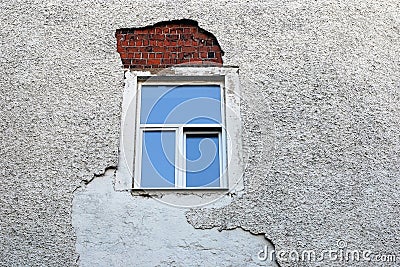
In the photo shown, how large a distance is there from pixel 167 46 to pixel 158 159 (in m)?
1.16

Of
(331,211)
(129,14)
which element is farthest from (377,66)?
(129,14)

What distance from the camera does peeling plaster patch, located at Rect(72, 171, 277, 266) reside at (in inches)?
182

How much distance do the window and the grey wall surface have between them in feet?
0.42

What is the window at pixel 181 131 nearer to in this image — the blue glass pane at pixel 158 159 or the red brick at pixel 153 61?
the blue glass pane at pixel 158 159

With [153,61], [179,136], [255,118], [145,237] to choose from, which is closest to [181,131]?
[179,136]

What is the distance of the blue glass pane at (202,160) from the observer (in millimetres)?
5066

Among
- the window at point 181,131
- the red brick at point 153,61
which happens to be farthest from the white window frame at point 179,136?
the red brick at point 153,61

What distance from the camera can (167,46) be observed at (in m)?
5.66

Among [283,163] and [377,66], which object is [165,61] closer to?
[283,163]

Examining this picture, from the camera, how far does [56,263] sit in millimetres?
4594

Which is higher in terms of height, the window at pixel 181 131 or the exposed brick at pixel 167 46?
the exposed brick at pixel 167 46

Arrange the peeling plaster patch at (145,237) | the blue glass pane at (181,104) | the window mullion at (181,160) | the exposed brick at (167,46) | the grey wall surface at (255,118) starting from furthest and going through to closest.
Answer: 1. the exposed brick at (167,46)
2. the blue glass pane at (181,104)
3. the window mullion at (181,160)
4. the grey wall surface at (255,118)
5. the peeling plaster patch at (145,237)

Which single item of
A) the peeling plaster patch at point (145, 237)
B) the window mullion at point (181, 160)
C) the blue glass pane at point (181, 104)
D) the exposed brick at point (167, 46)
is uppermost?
the exposed brick at point (167, 46)

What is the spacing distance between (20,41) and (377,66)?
3.38 m
